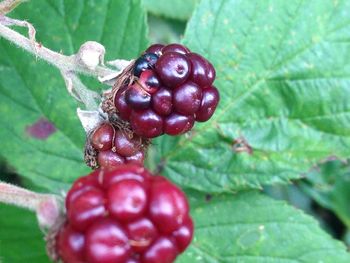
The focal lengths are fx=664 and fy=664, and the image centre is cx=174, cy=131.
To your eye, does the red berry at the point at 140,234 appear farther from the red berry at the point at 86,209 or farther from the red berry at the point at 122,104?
the red berry at the point at 122,104

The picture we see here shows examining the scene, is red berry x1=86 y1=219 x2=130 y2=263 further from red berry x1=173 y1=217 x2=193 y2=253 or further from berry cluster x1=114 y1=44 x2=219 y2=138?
berry cluster x1=114 y1=44 x2=219 y2=138

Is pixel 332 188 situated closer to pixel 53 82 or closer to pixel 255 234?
pixel 255 234

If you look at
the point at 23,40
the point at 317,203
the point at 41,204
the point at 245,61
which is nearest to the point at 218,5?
the point at 245,61

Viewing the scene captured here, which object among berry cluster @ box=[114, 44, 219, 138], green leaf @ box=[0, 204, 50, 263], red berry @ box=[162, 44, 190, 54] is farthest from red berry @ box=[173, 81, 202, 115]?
green leaf @ box=[0, 204, 50, 263]

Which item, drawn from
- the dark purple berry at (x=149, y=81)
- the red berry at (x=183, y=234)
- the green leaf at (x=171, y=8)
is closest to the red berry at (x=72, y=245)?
the red berry at (x=183, y=234)

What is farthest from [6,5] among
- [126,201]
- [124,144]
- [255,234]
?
[255,234]
